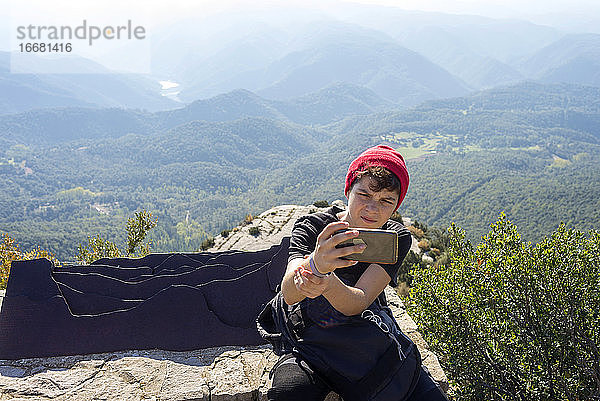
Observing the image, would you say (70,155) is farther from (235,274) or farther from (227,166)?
(235,274)

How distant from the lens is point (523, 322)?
16.2ft

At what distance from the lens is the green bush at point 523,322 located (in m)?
4.61

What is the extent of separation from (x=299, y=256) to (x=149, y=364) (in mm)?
2152

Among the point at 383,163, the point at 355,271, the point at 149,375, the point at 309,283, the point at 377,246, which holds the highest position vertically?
the point at 383,163

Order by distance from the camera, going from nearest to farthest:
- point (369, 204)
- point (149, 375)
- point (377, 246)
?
point (377, 246)
point (369, 204)
point (149, 375)

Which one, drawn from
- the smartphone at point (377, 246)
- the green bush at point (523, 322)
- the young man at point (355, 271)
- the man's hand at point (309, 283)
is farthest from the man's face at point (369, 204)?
the green bush at point (523, 322)

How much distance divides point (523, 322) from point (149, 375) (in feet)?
13.4

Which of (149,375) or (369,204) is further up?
(369,204)

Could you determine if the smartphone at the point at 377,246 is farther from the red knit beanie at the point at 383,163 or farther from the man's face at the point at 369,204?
the red knit beanie at the point at 383,163

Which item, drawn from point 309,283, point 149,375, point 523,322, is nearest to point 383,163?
point 309,283

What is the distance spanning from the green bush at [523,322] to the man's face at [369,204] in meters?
2.97

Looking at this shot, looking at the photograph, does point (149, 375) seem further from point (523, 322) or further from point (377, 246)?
point (523, 322)

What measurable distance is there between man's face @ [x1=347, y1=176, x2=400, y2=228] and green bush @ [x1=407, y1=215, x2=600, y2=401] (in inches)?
117

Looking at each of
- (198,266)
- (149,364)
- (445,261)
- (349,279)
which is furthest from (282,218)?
(349,279)
